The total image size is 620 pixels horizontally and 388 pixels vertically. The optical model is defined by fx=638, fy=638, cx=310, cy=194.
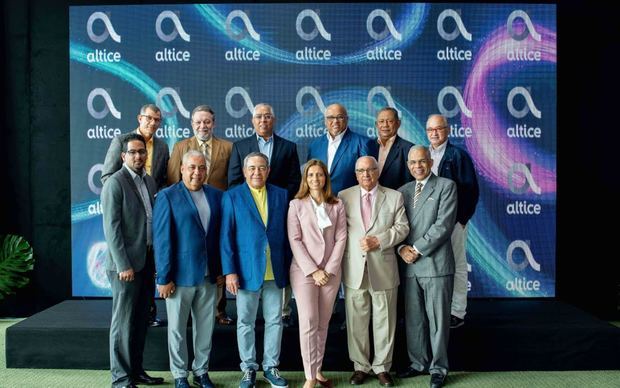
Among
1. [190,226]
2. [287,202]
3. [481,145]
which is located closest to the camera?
[190,226]

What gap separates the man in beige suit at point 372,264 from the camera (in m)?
4.21

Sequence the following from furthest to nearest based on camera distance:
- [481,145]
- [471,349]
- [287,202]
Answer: [481,145] → [471,349] → [287,202]

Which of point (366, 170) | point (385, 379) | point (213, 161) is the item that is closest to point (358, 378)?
point (385, 379)

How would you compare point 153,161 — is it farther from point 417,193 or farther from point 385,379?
point 385,379

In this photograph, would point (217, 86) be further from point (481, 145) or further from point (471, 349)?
point (471, 349)

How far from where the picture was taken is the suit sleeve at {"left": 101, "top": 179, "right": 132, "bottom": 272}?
12.8ft

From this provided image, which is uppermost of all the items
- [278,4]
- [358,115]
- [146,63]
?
[278,4]

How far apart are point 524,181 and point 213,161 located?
3070 mm

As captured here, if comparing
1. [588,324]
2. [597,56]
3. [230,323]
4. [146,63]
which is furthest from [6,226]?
[597,56]

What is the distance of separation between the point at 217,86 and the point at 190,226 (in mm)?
2425

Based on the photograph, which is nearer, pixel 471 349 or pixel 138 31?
pixel 471 349

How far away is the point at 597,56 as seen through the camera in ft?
20.2

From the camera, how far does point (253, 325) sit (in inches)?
164

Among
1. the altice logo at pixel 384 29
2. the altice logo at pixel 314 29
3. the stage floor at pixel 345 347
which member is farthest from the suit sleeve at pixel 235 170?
the altice logo at pixel 384 29
